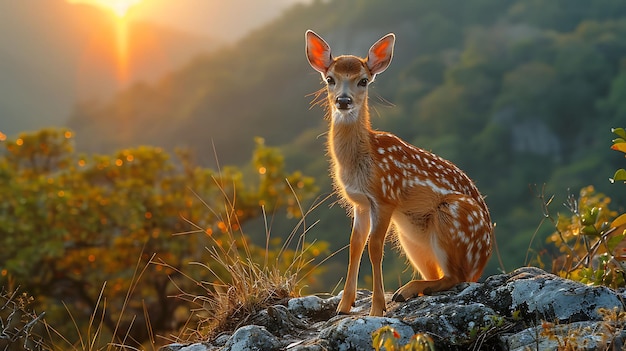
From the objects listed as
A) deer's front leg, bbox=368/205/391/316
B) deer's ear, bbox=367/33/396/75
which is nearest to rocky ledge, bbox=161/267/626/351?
deer's front leg, bbox=368/205/391/316

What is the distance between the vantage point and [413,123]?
300 feet

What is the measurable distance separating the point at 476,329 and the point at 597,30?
97.7 metres

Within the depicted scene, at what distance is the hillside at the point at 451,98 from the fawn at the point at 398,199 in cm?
5079

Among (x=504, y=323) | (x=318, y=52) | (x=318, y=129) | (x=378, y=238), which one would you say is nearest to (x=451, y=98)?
(x=318, y=129)

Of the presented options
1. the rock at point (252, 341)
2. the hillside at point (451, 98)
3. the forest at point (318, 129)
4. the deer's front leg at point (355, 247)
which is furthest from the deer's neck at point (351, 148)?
the hillside at point (451, 98)

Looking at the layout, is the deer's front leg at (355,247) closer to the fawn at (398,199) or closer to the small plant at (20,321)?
the fawn at (398,199)

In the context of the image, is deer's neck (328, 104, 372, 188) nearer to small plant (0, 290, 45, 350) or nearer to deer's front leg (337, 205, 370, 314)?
deer's front leg (337, 205, 370, 314)

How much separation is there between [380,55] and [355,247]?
219 centimetres

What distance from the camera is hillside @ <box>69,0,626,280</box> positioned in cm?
8044

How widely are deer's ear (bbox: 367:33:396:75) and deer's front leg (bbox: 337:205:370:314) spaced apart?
1611 millimetres

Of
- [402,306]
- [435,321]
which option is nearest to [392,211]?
[402,306]

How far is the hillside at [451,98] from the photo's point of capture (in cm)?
8044

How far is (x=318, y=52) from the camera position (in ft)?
29.9

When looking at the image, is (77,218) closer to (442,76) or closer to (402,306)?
(402,306)
